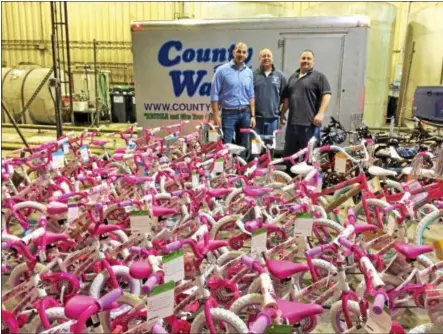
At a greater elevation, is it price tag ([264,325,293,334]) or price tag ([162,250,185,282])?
price tag ([162,250,185,282])

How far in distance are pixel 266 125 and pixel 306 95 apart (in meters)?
0.80

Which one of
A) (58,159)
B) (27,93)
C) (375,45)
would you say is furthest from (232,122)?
(27,93)

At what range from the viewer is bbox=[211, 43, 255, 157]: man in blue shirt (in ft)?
16.7

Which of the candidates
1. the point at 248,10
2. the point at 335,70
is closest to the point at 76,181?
the point at 335,70

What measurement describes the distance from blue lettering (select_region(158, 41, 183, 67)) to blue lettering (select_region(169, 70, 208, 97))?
0.52 ft

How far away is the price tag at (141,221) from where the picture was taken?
8.07ft

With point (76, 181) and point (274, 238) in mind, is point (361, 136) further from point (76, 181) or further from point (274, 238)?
point (76, 181)

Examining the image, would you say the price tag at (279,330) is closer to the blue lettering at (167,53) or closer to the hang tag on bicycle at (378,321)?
the hang tag on bicycle at (378,321)

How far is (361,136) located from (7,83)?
9.53 m

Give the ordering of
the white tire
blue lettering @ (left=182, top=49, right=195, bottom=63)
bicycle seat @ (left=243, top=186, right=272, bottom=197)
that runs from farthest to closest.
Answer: blue lettering @ (left=182, top=49, right=195, bottom=63), bicycle seat @ (left=243, top=186, right=272, bottom=197), the white tire

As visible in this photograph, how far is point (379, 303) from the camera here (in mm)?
1585

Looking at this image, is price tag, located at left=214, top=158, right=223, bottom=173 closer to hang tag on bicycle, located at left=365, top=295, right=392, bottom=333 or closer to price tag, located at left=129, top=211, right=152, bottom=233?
price tag, located at left=129, top=211, right=152, bottom=233

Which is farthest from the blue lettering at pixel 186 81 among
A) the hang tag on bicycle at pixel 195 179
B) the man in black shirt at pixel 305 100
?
the hang tag on bicycle at pixel 195 179

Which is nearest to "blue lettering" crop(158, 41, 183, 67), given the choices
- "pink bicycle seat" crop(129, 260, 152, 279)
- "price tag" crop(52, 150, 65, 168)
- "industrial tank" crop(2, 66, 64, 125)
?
"price tag" crop(52, 150, 65, 168)
